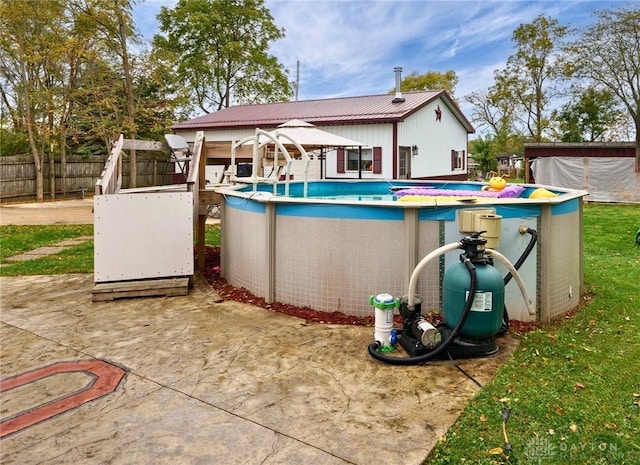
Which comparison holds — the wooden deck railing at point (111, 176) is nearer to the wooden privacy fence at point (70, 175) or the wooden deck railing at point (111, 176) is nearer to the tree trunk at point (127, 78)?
the tree trunk at point (127, 78)

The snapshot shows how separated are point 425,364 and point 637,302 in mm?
2581

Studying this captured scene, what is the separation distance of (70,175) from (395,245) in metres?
17.8

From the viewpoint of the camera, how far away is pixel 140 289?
4.59 metres

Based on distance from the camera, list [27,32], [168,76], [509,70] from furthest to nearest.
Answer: [509,70] < [168,76] < [27,32]

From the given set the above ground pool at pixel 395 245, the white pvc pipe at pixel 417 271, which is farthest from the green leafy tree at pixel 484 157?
the white pvc pipe at pixel 417 271

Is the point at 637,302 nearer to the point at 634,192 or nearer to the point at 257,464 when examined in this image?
the point at 257,464

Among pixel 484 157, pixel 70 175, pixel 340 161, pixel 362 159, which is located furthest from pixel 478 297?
pixel 484 157

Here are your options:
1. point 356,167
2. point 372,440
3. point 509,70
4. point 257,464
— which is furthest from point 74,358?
point 509,70

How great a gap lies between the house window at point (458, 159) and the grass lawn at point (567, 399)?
14859 millimetres

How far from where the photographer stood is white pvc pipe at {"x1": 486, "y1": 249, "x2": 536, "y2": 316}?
3227 mm

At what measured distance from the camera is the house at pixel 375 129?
1455cm

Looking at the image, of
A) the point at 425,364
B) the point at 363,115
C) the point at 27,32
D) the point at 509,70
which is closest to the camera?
the point at 425,364

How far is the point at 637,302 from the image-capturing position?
430 centimetres

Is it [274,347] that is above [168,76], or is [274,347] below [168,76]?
below
